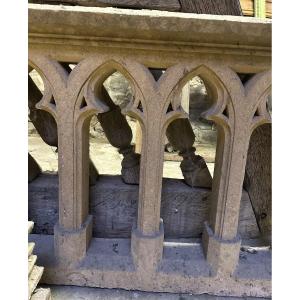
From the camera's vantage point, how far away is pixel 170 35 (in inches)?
37.6

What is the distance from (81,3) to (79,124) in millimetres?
540

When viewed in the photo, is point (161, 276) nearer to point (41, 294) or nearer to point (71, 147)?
point (41, 294)

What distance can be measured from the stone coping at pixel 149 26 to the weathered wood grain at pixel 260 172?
47 cm

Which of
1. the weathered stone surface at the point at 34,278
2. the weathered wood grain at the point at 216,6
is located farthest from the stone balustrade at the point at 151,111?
the weathered wood grain at the point at 216,6

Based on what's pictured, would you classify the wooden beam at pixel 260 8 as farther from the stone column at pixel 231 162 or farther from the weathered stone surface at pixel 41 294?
the weathered stone surface at pixel 41 294

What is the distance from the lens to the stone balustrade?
0.94m

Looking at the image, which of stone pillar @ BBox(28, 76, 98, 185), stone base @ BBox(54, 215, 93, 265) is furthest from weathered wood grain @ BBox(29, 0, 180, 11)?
stone base @ BBox(54, 215, 93, 265)

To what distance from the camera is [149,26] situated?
0.93 m

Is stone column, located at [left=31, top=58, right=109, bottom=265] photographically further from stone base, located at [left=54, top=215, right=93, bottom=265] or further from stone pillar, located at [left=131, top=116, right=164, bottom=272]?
stone pillar, located at [left=131, top=116, right=164, bottom=272]

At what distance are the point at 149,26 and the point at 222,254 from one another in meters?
0.83

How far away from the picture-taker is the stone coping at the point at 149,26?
92 centimetres

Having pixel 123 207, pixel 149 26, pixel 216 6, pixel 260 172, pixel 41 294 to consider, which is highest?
pixel 216 6

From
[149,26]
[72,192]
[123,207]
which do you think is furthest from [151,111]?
[123,207]
